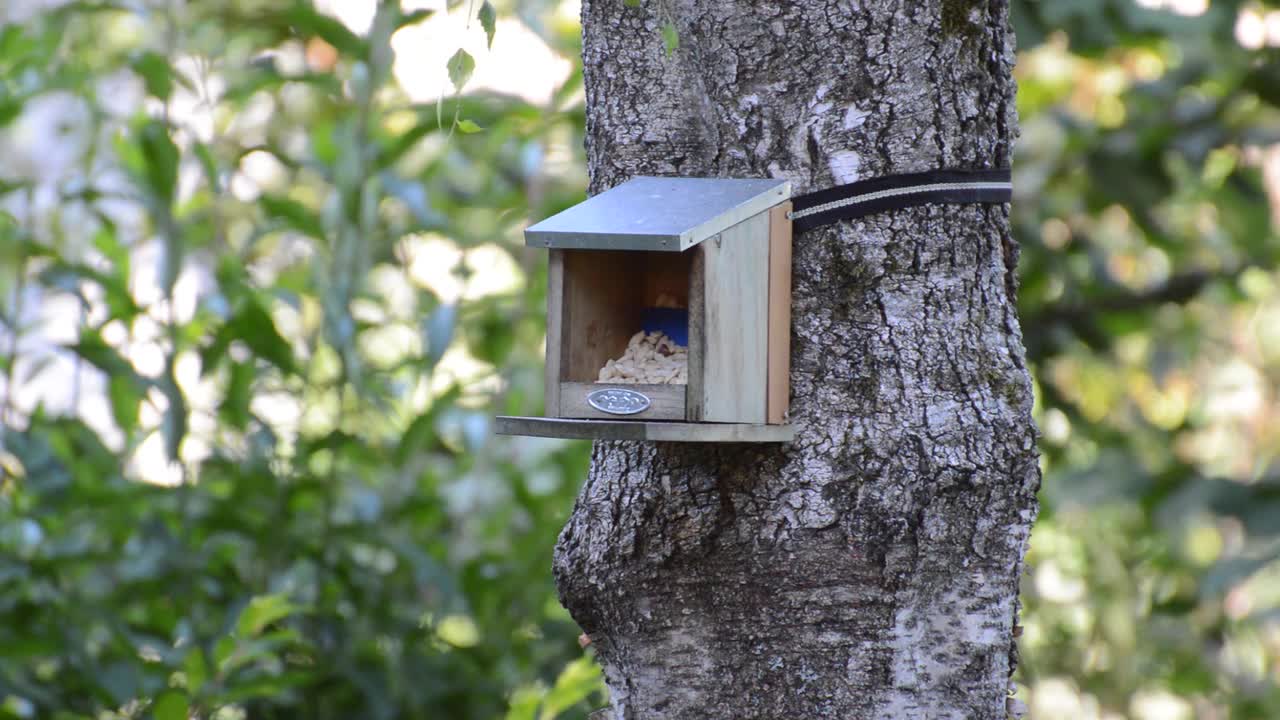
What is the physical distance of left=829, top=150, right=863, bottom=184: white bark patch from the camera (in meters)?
1.47

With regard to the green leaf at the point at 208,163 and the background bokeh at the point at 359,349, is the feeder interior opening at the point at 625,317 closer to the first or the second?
the background bokeh at the point at 359,349

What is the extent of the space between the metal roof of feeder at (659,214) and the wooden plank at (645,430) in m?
0.19

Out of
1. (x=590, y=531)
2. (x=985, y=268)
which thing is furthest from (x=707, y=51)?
(x=590, y=531)

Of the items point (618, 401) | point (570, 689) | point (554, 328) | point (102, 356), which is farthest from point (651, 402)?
point (102, 356)

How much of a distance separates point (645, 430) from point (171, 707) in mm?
1058

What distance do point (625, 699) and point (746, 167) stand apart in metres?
0.66

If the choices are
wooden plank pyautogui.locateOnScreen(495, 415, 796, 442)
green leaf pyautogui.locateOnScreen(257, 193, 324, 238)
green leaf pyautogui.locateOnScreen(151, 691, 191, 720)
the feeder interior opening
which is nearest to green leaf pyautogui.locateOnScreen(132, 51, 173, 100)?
green leaf pyautogui.locateOnScreen(257, 193, 324, 238)

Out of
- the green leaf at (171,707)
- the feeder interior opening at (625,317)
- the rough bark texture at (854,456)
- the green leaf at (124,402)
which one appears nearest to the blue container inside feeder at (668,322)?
the feeder interior opening at (625,317)

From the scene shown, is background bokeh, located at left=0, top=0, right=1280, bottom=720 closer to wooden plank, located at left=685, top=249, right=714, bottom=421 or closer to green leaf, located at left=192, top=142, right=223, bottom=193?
green leaf, located at left=192, top=142, right=223, bottom=193

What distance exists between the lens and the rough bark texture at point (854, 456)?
1433 mm

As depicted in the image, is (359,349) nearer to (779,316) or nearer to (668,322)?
(668,322)

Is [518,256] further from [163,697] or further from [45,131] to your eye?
[45,131]

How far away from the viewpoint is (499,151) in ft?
10.8

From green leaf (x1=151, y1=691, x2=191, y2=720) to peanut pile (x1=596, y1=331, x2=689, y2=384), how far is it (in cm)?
90
